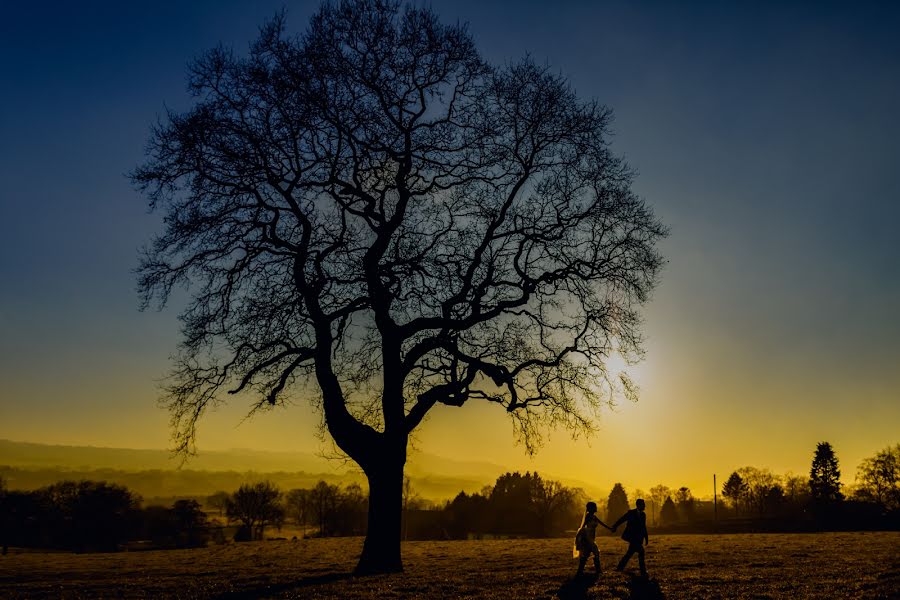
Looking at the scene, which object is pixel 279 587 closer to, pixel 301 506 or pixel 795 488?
pixel 301 506

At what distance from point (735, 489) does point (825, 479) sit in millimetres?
51311

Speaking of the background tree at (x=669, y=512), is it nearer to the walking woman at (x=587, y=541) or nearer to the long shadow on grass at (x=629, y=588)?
the walking woman at (x=587, y=541)

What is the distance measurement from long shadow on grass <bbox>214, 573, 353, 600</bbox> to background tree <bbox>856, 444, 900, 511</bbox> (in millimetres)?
111925

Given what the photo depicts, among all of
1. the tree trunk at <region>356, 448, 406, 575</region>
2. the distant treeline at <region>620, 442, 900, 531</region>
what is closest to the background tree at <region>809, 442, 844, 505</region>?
the distant treeline at <region>620, 442, 900, 531</region>

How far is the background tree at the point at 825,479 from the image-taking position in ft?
308

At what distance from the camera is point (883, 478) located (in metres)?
99.1

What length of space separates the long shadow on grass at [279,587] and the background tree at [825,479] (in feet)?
335

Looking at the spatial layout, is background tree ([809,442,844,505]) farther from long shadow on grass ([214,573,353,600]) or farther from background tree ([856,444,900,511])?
long shadow on grass ([214,573,353,600])

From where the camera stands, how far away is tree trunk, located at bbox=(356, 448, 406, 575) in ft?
55.3

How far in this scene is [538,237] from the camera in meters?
19.5

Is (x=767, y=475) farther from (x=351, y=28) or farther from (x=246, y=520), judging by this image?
(x=351, y=28)

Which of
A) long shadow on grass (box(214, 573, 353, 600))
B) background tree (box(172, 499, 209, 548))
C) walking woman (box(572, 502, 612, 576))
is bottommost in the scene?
background tree (box(172, 499, 209, 548))

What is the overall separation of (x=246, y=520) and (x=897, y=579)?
90303 millimetres

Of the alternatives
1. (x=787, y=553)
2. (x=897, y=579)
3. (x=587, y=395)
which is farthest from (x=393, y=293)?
(x=787, y=553)
